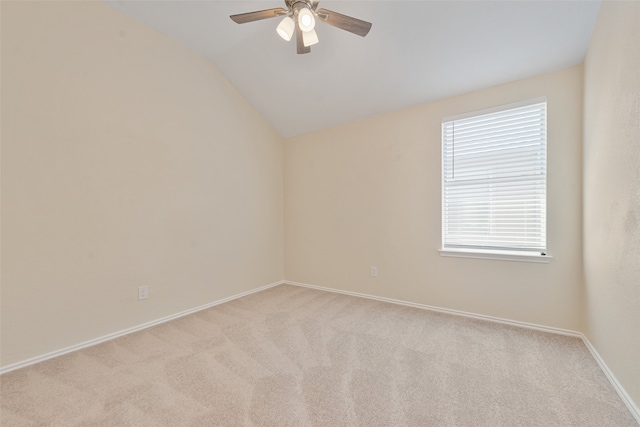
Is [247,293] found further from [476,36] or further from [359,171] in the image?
[476,36]

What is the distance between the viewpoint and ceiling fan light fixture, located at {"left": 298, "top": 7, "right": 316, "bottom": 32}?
1633mm

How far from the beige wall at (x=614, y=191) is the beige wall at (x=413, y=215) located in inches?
6.7

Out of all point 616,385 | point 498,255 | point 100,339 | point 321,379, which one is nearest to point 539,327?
point 498,255

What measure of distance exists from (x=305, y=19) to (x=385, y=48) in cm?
110

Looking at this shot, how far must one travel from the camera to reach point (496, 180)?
8.52ft

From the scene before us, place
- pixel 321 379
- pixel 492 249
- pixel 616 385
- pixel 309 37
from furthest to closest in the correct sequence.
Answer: pixel 492 249 < pixel 309 37 < pixel 321 379 < pixel 616 385

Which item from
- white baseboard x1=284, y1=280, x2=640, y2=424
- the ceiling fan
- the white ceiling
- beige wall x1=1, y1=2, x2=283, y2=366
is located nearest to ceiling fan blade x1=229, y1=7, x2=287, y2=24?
the ceiling fan

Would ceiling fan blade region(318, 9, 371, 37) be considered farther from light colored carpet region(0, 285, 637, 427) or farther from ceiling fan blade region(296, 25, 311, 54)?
light colored carpet region(0, 285, 637, 427)

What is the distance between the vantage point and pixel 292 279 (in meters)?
4.07

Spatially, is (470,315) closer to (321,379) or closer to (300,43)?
(321,379)

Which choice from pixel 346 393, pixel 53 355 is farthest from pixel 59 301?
pixel 346 393

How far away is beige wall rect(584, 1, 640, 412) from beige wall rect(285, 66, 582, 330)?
0.56ft

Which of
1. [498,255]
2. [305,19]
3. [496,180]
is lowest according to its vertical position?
[498,255]

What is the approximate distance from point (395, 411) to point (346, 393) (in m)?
0.29
